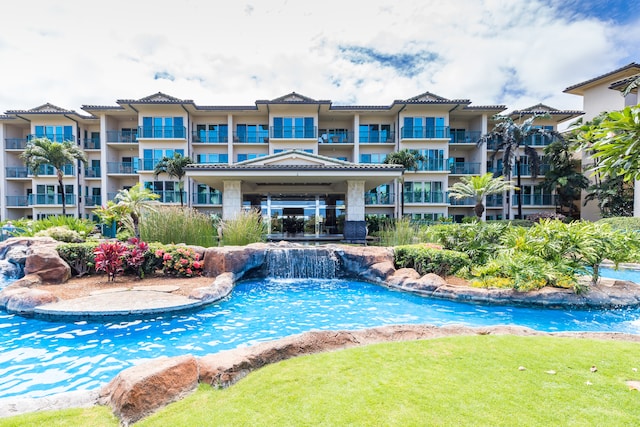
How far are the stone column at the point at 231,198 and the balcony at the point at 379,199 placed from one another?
11895 mm

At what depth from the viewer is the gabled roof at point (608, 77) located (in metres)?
22.7

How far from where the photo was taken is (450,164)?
26.2 meters

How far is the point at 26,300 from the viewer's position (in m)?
6.85

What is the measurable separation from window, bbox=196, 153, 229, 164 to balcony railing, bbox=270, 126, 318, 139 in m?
4.62

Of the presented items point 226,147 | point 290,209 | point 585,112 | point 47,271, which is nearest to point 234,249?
point 47,271

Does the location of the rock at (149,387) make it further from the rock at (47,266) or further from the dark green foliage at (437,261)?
the dark green foliage at (437,261)

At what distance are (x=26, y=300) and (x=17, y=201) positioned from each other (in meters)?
27.5

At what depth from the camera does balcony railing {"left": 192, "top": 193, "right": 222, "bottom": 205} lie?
25000mm

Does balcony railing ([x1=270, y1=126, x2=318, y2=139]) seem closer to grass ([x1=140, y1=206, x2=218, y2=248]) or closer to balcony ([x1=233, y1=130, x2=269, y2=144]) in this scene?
balcony ([x1=233, y1=130, x2=269, y2=144])

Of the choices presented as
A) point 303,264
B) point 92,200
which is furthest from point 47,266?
point 92,200

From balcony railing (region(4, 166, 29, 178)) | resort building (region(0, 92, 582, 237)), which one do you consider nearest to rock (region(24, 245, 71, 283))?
resort building (region(0, 92, 582, 237))

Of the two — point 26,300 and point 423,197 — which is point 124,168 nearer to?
point 26,300

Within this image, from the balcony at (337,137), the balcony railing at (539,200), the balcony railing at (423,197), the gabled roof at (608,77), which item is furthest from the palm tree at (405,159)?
the gabled roof at (608,77)

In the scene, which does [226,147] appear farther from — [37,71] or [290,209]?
[37,71]
